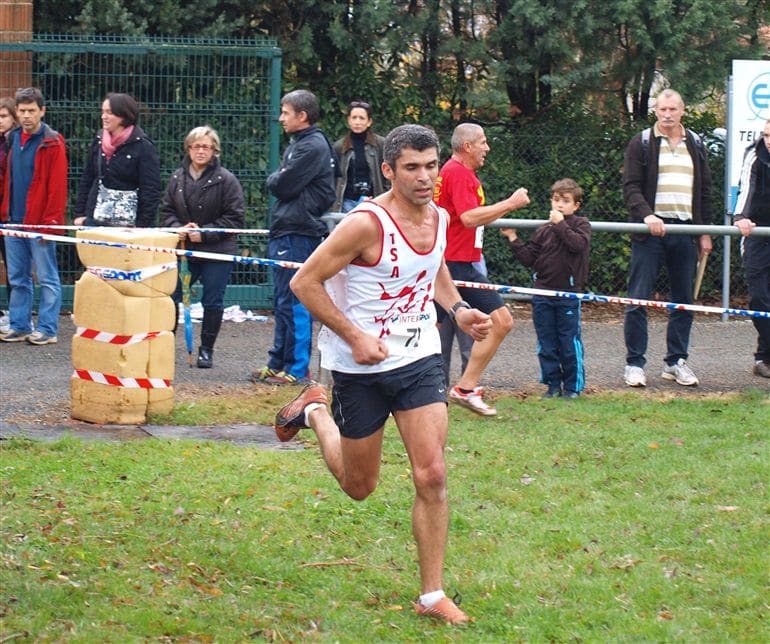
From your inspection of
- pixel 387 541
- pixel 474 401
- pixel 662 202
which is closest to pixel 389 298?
pixel 387 541

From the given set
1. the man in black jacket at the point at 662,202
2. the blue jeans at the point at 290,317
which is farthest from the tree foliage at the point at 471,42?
the blue jeans at the point at 290,317

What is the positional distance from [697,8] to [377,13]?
3.34 metres

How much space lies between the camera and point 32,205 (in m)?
12.3

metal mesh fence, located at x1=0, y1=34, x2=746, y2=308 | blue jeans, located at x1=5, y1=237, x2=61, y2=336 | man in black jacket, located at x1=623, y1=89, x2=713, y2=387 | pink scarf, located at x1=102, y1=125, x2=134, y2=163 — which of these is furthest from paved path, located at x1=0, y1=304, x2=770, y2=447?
pink scarf, located at x1=102, y1=125, x2=134, y2=163

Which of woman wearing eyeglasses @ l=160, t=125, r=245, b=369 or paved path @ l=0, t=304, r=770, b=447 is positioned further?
woman wearing eyeglasses @ l=160, t=125, r=245, b=369


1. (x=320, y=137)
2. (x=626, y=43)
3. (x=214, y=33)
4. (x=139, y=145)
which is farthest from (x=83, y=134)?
(x=626, y=43)

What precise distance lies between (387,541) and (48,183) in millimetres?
6605

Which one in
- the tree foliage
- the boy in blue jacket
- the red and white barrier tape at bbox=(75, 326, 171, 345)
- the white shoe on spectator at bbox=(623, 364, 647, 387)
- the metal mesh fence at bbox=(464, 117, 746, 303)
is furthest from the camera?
the metal mesh fence at bbox=(464, 117, 746, 303)

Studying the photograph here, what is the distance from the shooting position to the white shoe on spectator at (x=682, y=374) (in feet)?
36.3

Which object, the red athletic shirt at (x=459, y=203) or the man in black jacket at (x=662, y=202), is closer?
the red athletic shirt at (x=459, y=203)

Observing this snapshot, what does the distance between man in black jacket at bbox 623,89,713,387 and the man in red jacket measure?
196 inches

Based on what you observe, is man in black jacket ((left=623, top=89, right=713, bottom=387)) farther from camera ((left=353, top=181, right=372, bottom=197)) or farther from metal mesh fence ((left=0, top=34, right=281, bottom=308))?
metal mesh fence ((left=0, top=34, right=281, bottom=308))

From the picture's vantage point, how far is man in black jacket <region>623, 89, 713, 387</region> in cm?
1080

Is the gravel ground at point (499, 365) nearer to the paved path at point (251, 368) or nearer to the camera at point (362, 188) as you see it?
the paved path at point (251, 368)
